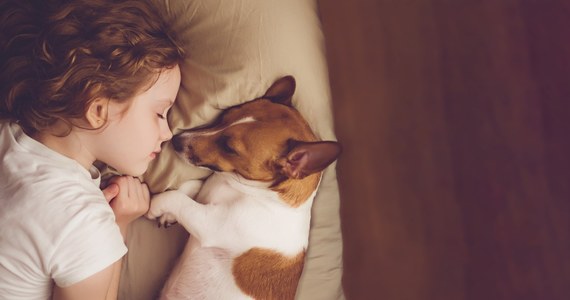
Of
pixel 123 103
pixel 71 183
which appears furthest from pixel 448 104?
pixel 71 183

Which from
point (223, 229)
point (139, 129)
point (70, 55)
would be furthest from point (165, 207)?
point (70, 55)

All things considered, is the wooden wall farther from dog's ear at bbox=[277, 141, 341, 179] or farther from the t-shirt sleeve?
the t-shirt sleeve

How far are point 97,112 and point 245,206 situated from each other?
1.77 feet

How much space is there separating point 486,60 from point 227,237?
958mm

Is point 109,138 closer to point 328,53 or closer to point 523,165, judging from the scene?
point 328,53

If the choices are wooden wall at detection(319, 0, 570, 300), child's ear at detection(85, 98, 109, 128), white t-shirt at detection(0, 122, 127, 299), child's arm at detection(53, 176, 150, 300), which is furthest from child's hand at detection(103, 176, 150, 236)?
wooden wall at detection(319, 0, 570, 300)

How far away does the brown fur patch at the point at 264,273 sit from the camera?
1.71m

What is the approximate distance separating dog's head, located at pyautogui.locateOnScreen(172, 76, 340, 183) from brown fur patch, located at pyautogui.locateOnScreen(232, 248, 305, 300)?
24cm

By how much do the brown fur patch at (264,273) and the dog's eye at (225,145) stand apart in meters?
0.32

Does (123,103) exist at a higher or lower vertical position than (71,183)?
higher

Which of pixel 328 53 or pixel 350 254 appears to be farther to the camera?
pixel 350 254

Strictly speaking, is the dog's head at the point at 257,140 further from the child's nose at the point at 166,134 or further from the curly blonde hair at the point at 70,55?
the curly blonde hair at the point at 70,55

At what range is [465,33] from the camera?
5.54 ft

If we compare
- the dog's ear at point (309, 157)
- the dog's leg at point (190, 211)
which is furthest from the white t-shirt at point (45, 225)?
the dog's ear at point (309, 157)
